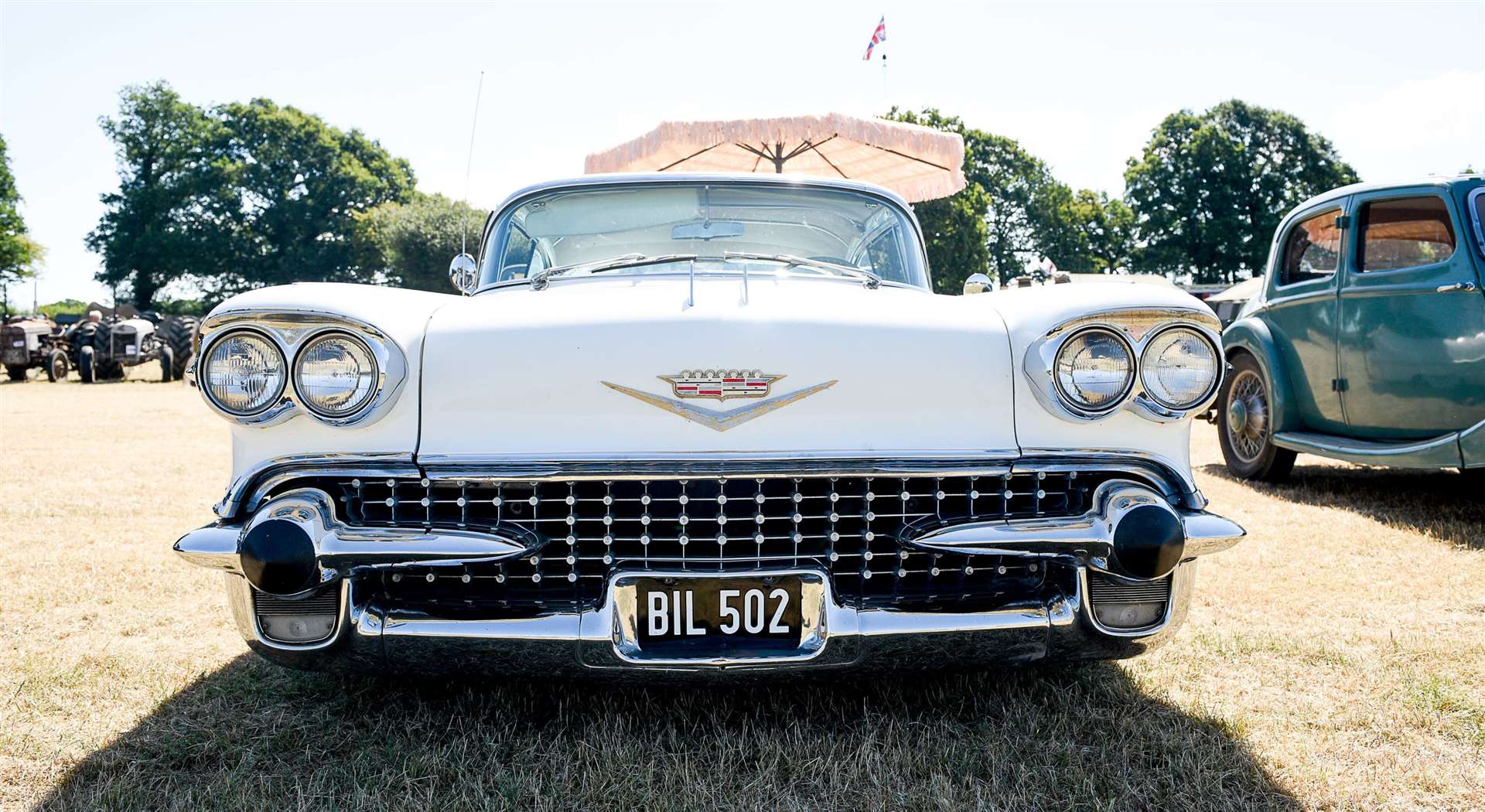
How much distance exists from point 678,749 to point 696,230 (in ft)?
5.23

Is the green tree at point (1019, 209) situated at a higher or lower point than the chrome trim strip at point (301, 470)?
higher

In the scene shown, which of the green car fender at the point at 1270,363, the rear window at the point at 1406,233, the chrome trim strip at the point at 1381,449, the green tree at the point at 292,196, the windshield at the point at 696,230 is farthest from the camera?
the green tree at the point at 292,196

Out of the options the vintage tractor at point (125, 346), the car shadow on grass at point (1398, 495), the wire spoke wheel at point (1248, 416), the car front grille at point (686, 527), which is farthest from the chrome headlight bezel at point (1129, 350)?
the vintage tractor at point (125, 346)

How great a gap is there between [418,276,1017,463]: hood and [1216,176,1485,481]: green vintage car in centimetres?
352

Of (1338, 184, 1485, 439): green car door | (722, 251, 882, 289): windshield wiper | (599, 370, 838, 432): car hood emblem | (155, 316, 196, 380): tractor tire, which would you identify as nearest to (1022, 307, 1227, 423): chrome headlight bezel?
(599, 370, 838, 432): car hood emblem

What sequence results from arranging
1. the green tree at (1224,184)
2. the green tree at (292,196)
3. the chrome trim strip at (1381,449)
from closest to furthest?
the chrome trim strip at (1381,449), the green tree at (1224,184), the green tree at (292,196)

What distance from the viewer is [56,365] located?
1973cm

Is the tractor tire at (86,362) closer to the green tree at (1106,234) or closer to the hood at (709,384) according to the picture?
the hood at (709,384)

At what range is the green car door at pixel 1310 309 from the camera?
5211 millimetres

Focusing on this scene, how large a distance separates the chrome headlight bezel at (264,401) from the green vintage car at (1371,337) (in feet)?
15.5

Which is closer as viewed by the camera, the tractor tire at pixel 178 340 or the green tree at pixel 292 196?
the tractor tire at pixel 178 340

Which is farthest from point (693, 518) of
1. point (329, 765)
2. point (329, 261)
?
point (329, 261)

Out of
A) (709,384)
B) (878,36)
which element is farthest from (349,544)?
(878,36)

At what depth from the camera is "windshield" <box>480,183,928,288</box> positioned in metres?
3.04
